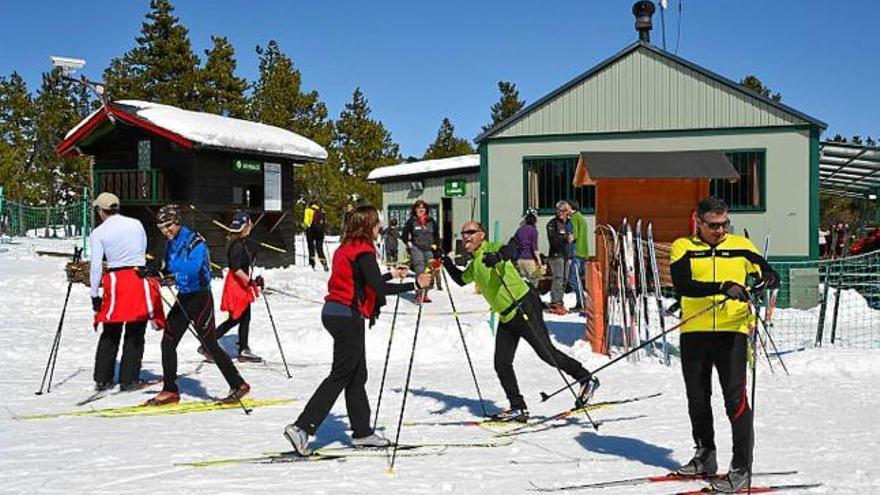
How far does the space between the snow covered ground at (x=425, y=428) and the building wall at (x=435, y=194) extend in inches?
549

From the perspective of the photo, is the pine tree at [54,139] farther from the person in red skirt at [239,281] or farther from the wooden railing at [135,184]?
the person in red skirt at [239,281]

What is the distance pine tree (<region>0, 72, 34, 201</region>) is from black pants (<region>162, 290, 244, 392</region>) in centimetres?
3123

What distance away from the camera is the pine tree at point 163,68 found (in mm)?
35875

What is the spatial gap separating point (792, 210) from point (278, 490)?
14.5m

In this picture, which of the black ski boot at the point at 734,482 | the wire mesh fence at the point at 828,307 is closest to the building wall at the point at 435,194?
the wire mesh fence at the point at 828,307

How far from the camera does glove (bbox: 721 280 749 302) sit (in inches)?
191

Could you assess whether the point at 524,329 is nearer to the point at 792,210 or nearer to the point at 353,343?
the point at 353,343

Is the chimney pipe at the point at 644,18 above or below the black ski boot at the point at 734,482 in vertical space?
above

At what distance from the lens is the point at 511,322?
22.9 feet

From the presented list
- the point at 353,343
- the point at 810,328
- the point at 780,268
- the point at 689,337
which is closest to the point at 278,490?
the point at 353,343

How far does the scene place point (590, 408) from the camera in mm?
7367

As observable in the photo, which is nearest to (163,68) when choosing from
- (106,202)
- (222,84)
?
(222,84)

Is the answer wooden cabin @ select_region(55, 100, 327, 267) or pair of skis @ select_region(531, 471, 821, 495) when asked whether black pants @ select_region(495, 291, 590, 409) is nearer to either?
pair of skis @ select_region(531, 471, 821, 495)

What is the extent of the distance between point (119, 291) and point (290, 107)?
3485cm
